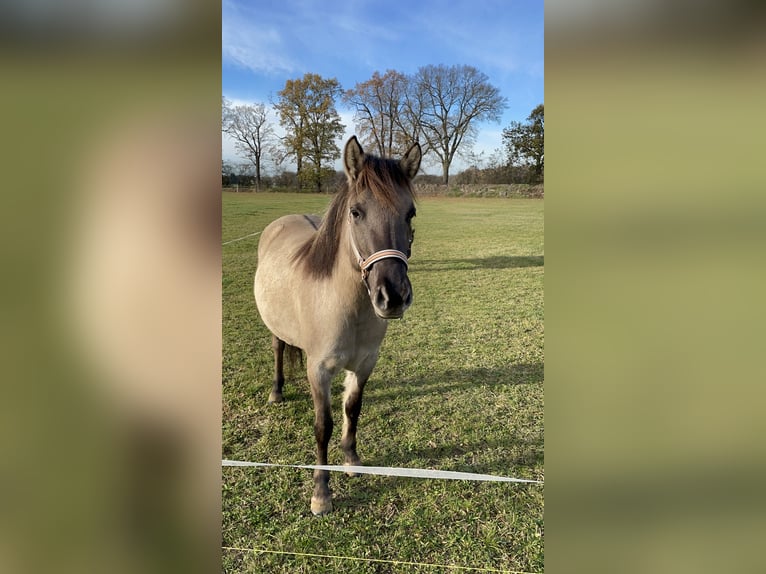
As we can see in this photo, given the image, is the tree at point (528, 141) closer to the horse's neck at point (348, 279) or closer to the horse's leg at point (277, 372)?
the horse's neck at point (348, 279)

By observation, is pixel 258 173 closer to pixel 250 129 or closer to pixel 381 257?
pixel 250 129

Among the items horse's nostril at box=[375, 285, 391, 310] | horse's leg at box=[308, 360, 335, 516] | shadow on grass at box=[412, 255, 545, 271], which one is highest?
shadow on grass at box=[412, 255, 545, 271]

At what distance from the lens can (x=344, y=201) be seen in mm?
1625

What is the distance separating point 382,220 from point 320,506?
1.25 m

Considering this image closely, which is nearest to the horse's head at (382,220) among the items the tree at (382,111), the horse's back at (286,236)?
the tree at (382,111)

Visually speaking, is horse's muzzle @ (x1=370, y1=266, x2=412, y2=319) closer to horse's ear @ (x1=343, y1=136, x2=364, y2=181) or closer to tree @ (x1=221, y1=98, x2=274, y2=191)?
horse's ear @ (x1=343, y1=136, x2=364, y2=181)

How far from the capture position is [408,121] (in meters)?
1.57

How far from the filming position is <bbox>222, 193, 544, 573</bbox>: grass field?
1.52 meters

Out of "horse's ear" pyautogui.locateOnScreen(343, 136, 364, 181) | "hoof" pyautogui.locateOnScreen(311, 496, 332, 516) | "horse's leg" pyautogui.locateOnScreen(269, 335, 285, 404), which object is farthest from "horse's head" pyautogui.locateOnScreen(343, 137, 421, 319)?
"horse's leg" pyautogui.locateOnScreen(269, 335, 285, 404)

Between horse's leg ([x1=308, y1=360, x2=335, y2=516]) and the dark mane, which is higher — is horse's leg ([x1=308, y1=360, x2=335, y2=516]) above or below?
below

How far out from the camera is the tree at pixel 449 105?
1.44 m

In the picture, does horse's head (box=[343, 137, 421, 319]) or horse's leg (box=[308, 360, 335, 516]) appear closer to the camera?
horse's head (box=[343, 137, 421, 319])
